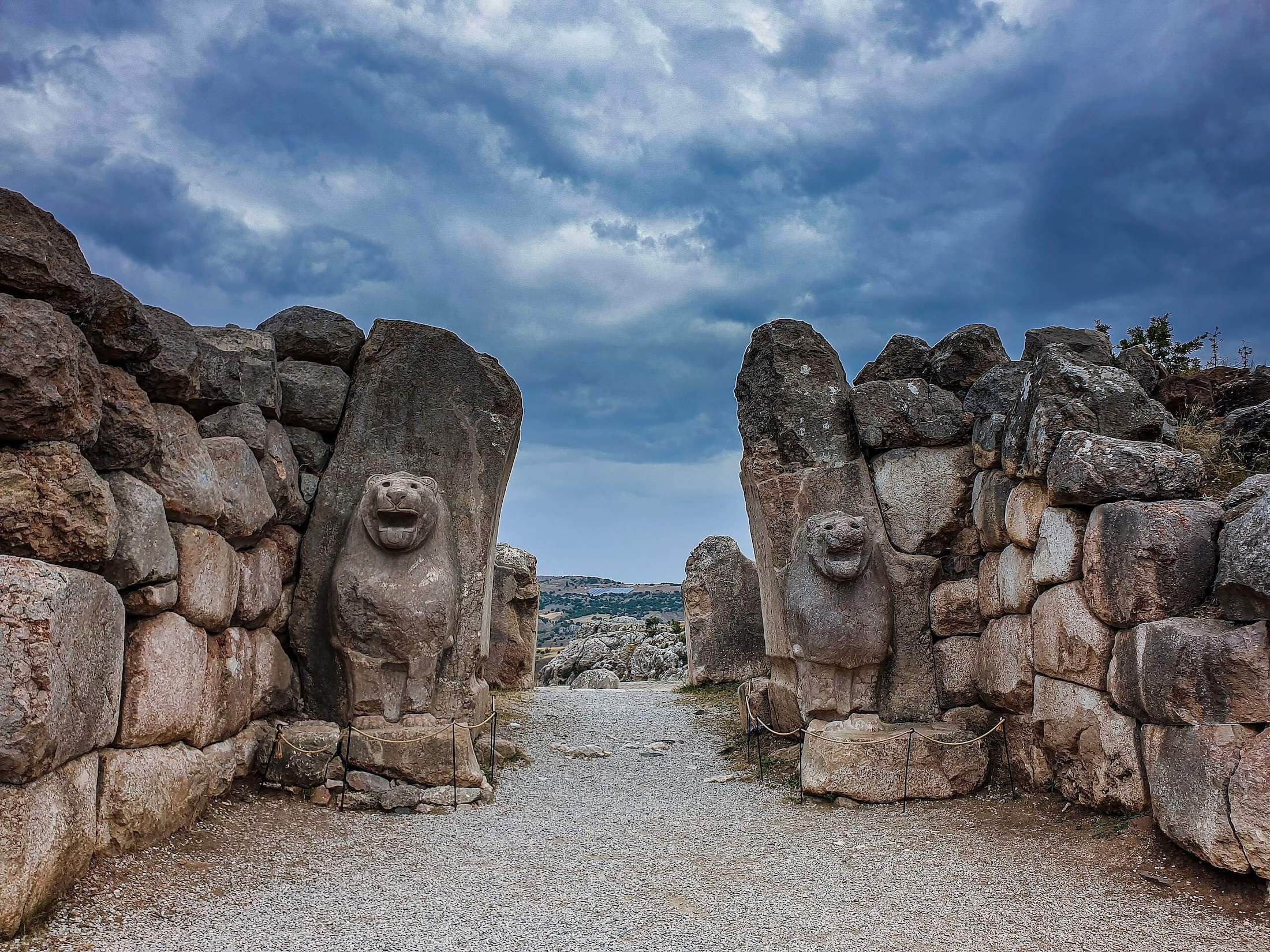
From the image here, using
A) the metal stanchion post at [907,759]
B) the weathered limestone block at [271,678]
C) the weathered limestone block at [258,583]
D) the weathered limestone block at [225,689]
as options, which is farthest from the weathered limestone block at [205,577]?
the metal stanchion post at [907,759]

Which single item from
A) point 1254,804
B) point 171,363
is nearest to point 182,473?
point 171,363

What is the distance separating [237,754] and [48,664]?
2472 millimetres

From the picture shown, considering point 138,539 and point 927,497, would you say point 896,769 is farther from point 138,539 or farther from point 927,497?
point 138,539

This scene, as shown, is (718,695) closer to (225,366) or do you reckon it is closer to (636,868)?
(636,868)

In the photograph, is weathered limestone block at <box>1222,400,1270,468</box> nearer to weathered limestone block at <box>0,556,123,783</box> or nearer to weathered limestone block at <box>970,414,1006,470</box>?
weathered limestone block at <box>970,414,1006,470</box>

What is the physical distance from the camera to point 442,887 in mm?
4777

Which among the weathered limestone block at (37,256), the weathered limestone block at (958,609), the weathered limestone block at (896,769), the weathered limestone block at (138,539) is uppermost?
the weathered limestone block at (37,256)

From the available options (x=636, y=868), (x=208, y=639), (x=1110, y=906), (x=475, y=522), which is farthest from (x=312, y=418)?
(x=1110, y=906)

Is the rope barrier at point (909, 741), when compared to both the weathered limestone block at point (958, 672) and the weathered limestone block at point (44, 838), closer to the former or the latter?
the weathered limestone block at point (958, 672)

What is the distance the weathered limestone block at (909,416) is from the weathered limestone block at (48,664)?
5632 mm

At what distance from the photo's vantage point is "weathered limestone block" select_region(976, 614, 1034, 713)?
6.34 metres

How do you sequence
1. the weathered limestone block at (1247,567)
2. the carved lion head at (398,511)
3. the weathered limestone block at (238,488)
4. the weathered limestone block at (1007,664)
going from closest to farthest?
the weathered limestone block at (1247,567)
the weathered limestone block at (238,488)
the weathered limestone block at (1007,664)
the carved lion head at (398,511)

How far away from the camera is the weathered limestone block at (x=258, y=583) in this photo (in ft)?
20.0

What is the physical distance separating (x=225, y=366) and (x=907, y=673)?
218 inches
